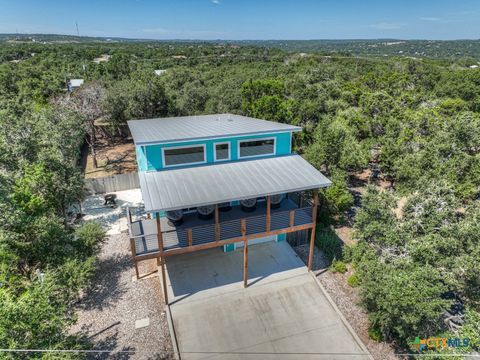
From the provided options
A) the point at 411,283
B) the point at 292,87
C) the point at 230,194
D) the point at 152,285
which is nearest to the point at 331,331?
the point at 411,283

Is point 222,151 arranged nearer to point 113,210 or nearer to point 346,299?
point 346,299

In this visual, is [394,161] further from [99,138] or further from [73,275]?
[99,138]

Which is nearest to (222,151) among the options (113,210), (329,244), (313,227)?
(313,227)

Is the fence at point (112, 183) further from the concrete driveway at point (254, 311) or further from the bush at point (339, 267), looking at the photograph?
the bush at point (339, 267)

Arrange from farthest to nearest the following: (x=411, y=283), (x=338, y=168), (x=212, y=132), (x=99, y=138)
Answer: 1. (x=99, y=138)
2. (x=338, y=168)
3. (x=212, y=132)
4. (x=411, y=283)

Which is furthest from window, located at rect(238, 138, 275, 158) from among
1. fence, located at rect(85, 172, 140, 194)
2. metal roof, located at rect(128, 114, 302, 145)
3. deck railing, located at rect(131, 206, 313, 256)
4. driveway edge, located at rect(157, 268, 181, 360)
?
fence, located at rect(85, 172, 140, 194)

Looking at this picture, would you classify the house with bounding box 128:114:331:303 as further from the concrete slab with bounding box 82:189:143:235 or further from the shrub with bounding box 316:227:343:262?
the concrete slab with bounding box 82:189:143:235
